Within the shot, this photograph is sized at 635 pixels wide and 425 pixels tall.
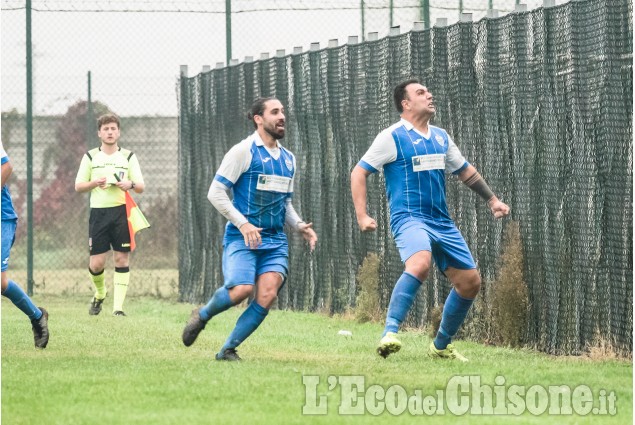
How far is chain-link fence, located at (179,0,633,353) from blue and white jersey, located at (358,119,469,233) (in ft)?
3.68

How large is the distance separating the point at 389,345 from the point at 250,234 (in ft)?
4.03

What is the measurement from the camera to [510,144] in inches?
461

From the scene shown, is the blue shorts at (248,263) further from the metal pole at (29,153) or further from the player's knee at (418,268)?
the metal pole at (29,153)

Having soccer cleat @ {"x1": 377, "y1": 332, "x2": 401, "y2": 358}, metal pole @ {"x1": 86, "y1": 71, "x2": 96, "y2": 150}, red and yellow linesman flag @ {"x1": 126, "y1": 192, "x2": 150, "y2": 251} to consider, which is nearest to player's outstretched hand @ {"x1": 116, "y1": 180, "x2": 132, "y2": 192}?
red and yellow linesman flag @ {"x1": 126, "y1": 192, "x2": 150, "y2": 251}

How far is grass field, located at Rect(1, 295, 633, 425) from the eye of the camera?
7.66 m

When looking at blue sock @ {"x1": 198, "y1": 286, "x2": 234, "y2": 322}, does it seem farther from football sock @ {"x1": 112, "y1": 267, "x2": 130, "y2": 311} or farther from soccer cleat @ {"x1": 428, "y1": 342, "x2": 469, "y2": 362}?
football sock @ {"x1": 112, "y1": 267, "x2": 130, "y2": 311}

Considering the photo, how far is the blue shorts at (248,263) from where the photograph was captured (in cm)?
1020

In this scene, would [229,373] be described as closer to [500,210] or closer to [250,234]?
[250,234]

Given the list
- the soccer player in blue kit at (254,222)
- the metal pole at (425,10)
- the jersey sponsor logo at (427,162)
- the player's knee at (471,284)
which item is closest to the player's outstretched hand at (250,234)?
the soccer player in blue kit at (254,222)

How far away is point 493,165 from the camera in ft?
39.4

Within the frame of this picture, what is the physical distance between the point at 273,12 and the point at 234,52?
707 mm

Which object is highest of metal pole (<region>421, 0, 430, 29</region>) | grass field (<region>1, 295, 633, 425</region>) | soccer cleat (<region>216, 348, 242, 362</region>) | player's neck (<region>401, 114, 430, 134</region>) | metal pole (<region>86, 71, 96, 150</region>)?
metal pole (<region>421, 0, 430, 29</region>)

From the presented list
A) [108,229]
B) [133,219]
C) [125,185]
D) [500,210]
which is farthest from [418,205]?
[108,229]

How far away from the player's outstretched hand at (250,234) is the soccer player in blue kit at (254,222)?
0.04m
